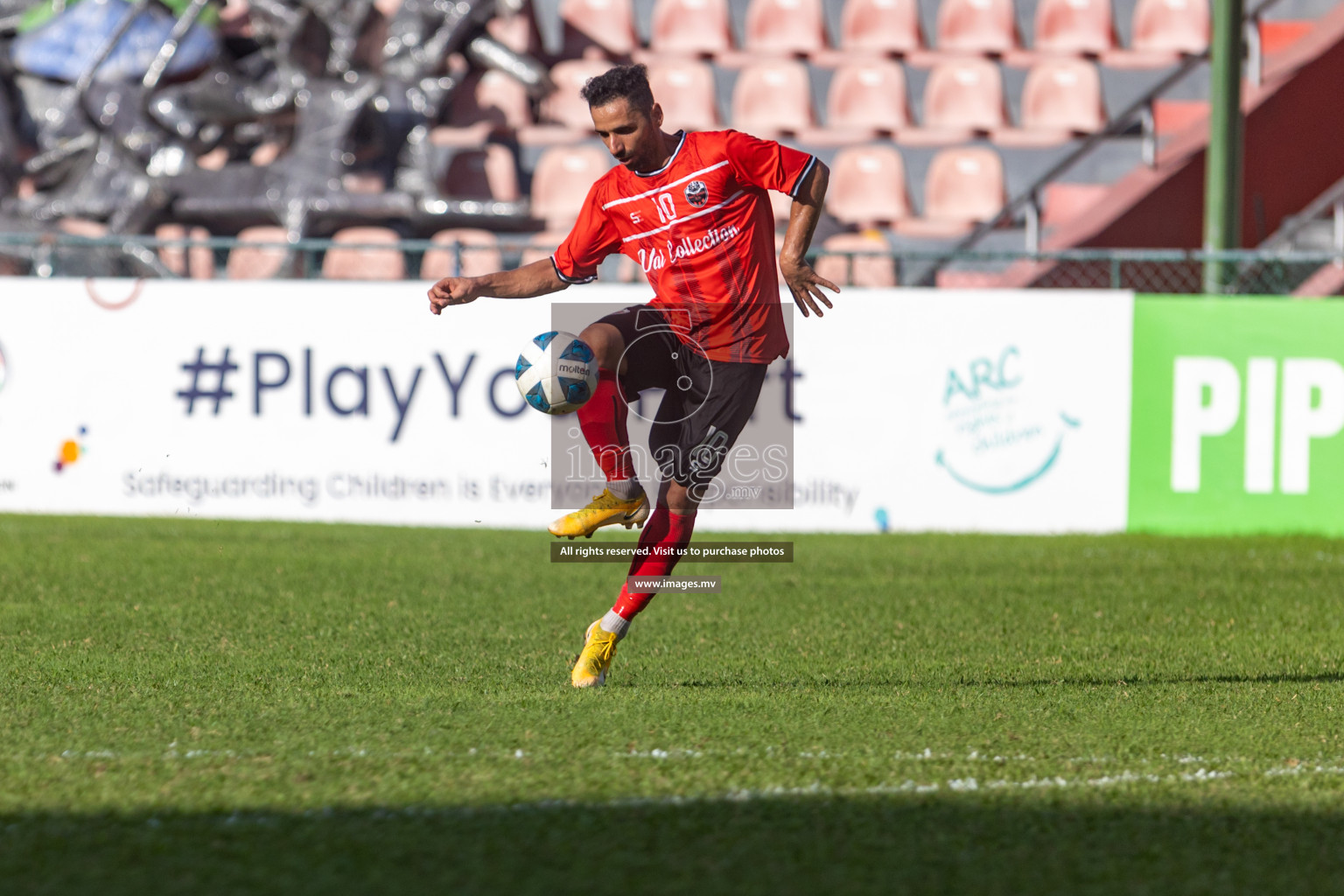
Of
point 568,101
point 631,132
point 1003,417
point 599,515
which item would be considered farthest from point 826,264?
point 599,515

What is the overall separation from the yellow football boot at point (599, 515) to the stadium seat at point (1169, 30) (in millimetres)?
14363

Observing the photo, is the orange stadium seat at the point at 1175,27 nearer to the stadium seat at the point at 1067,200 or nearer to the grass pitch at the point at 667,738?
the stadium seat at the point at 1067,200

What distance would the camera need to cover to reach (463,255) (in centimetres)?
1346

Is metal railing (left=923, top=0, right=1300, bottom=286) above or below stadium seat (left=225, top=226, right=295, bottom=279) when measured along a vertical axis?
above

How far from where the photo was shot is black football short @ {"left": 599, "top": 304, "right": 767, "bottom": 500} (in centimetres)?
564

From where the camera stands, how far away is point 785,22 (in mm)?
19016

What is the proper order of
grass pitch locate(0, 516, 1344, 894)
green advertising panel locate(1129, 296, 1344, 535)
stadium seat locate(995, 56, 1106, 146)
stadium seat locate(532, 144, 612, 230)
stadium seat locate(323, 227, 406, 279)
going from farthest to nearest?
stadium seat locate(995, 56, 1106, 146), stadium seat locate(532, 144, 612, 230), stadium seat locate(323, 227, 406, 279), green advertising panel locate(1129, 296, 1344, 535), grass pitch locate(0, 516, 1344, 894)

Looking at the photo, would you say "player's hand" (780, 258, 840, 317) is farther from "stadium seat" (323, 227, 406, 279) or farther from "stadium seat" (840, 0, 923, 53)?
"stadium seat" (840, 0, 923, 53)

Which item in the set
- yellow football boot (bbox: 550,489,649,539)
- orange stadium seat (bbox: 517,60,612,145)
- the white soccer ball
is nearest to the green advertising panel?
yellow football boot (bbox: 550,489,649,539)

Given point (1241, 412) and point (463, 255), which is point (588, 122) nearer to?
point (463, 255)

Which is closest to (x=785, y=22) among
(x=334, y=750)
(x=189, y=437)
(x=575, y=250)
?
(x=189, y=437)

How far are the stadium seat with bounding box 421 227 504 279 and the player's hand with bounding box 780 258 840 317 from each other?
4.86 meters

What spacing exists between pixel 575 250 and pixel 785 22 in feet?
45.8

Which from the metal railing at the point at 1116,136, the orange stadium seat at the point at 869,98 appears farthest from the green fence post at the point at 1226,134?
the orange stadium seat at the point at 869,98
